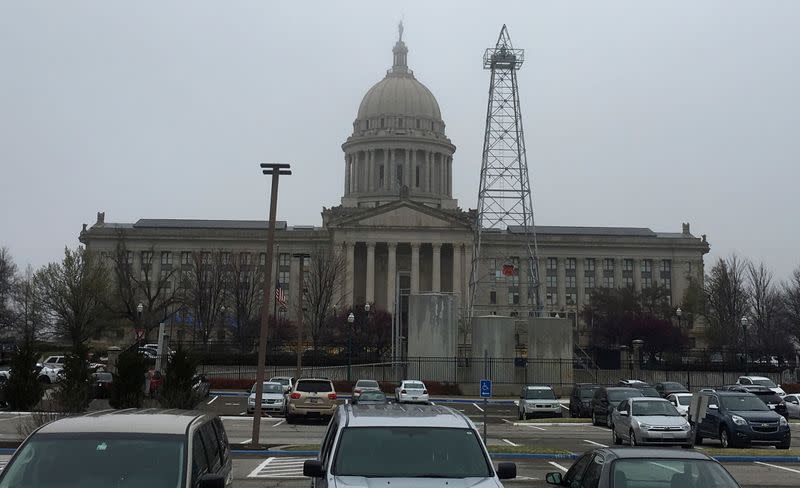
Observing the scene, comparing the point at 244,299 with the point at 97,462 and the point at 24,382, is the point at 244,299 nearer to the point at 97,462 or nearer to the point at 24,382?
the point at 24,382

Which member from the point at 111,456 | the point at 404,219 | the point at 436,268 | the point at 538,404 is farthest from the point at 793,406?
the point at 404,219

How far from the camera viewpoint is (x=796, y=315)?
3088 inches

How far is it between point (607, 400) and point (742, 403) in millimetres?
7058

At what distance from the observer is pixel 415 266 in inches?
4624

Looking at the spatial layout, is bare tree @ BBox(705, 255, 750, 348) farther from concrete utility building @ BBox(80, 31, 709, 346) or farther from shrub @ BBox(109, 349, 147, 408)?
shrub @ BBox(109, 349, 147, 408)

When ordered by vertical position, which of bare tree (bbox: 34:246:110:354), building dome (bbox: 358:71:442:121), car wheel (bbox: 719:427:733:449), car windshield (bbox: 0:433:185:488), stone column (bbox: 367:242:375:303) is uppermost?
building dome (bbox: 358:71:442:121)

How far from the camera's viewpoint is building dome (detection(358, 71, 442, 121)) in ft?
467

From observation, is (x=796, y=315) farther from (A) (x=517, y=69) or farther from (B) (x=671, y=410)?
(B) (x=671, y=410)

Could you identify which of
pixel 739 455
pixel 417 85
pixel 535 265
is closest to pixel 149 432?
pixel 739 455

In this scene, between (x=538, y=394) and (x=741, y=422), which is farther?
(x=538, y=394)

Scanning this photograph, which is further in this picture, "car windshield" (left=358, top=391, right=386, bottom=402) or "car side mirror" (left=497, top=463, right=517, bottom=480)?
"car windshield" (left=358, top=391, right=386, bottom=402)

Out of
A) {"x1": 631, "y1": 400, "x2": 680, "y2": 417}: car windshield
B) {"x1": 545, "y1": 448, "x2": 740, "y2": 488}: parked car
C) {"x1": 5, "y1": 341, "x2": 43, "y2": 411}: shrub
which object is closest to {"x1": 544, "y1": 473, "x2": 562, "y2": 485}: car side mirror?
{"x1": 545, "y1": 448, "x2": 740, "y2": 488}: parked car

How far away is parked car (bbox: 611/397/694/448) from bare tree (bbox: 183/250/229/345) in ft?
169

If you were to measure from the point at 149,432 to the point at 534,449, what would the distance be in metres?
15.5
